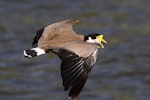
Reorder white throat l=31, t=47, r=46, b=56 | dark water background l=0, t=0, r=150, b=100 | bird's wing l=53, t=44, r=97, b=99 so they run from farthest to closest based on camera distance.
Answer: dark water background l=0, t=0, r=150, b=100
white throat l=31, t=47, r=46, b=56
bird's wing l=53, t=44, r=97, b=99

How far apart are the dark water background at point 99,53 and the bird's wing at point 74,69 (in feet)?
15.4

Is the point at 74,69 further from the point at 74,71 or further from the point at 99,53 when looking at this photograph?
the point at 99,53

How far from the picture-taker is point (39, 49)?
875 cm

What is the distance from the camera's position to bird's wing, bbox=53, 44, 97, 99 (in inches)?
323

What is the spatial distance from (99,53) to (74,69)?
632 centimetres

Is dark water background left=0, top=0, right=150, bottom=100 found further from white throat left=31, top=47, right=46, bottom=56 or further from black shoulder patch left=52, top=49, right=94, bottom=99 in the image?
black shoulder patch left=52, top=49, right=94, bottom=99

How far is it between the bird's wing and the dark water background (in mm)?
4688

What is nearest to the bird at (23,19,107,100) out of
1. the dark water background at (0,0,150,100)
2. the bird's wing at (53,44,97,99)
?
the bird's wing at (53,44,97,99)

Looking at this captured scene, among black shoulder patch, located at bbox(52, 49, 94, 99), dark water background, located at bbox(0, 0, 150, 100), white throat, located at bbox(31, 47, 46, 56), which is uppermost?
dark water background, located at bbox(0, 0, 150, 100)

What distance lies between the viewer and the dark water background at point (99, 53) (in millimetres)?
13398

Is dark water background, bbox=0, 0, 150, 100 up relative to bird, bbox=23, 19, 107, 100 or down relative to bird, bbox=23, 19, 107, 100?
up

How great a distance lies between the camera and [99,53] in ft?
47.9

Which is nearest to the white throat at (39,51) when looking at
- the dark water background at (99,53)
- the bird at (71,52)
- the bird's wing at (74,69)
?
the bird at (71,52)

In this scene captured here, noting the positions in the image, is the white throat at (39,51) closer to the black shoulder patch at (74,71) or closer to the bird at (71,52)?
the bird at (71,52)
